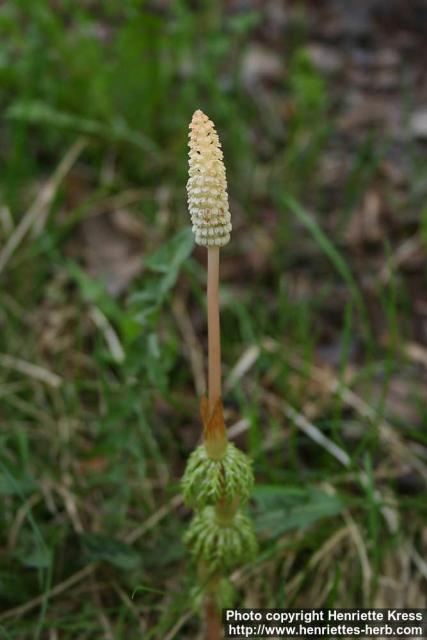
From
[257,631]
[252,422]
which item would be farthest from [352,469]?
[257,631]

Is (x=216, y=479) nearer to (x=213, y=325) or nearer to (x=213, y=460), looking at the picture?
(x=213, y=460)

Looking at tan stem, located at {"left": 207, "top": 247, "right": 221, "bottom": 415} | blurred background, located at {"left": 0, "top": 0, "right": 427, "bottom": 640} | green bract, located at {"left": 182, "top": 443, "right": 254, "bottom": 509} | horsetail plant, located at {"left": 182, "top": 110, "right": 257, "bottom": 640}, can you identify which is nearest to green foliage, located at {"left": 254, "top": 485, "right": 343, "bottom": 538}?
blurred background, located at {"left": 0, "top": 0, "right": 427, "bottom": 640}

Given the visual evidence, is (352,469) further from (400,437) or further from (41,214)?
(41,214)

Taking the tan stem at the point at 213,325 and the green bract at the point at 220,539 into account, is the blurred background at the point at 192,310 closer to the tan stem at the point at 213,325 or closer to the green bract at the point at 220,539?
the green bract at the point at 220,539

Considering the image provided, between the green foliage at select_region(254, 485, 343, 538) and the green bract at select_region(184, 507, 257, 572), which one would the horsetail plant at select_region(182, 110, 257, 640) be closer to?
the green bract at select_region(184, 507, 257, 572)

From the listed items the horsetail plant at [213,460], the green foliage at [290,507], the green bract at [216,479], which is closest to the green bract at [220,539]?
the horsetail plant at [213,460]

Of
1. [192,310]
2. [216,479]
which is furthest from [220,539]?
[192,310]

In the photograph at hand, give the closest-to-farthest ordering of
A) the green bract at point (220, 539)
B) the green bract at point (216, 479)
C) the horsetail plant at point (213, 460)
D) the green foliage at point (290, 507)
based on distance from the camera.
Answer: the horsetail plant at point (213, 460), the green bract at point (216, 479), the green bract at point (220, 539), the green foliage at point (290, 507)
